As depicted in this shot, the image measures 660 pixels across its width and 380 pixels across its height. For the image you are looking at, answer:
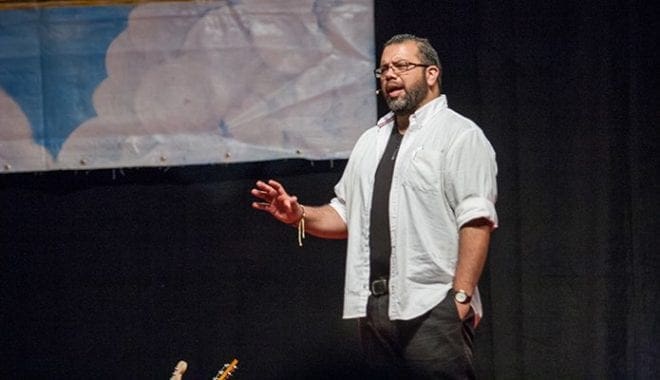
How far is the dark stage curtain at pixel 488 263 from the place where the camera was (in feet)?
13.8

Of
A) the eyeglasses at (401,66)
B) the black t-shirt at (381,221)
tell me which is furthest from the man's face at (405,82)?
the black t-shirt at (381,221)

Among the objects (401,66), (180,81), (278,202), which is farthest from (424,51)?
(180,81)

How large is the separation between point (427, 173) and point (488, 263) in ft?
3.16

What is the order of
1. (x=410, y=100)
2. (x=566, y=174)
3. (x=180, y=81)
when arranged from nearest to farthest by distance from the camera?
1. (x=410, y=100)
2. (x=566, y=174)
3. (x=180, y=81)

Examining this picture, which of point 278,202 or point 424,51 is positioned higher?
point 424,51

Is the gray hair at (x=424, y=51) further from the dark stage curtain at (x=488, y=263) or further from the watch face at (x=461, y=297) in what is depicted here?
the watch face at (x=461, y=297)

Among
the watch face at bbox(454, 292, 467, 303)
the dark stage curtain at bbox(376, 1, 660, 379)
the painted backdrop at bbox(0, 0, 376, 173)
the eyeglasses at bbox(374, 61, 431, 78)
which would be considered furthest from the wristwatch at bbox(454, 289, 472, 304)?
the painted backdrop at bbox(0, 0, 376, 173)

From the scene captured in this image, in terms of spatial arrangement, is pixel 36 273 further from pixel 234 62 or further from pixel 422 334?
pixel 422 334

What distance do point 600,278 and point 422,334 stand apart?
3.84 feet

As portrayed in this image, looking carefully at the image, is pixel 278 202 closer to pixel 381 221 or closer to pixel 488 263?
pixel 381 221

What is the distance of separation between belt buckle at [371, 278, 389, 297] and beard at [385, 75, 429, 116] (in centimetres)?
57

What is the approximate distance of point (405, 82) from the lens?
3551mm

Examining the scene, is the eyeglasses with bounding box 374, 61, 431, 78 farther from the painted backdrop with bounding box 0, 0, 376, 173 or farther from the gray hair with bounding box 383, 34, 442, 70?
the painted backdrop with bounding box 0, 0, 376, 173

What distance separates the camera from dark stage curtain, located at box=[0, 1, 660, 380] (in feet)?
13.8
